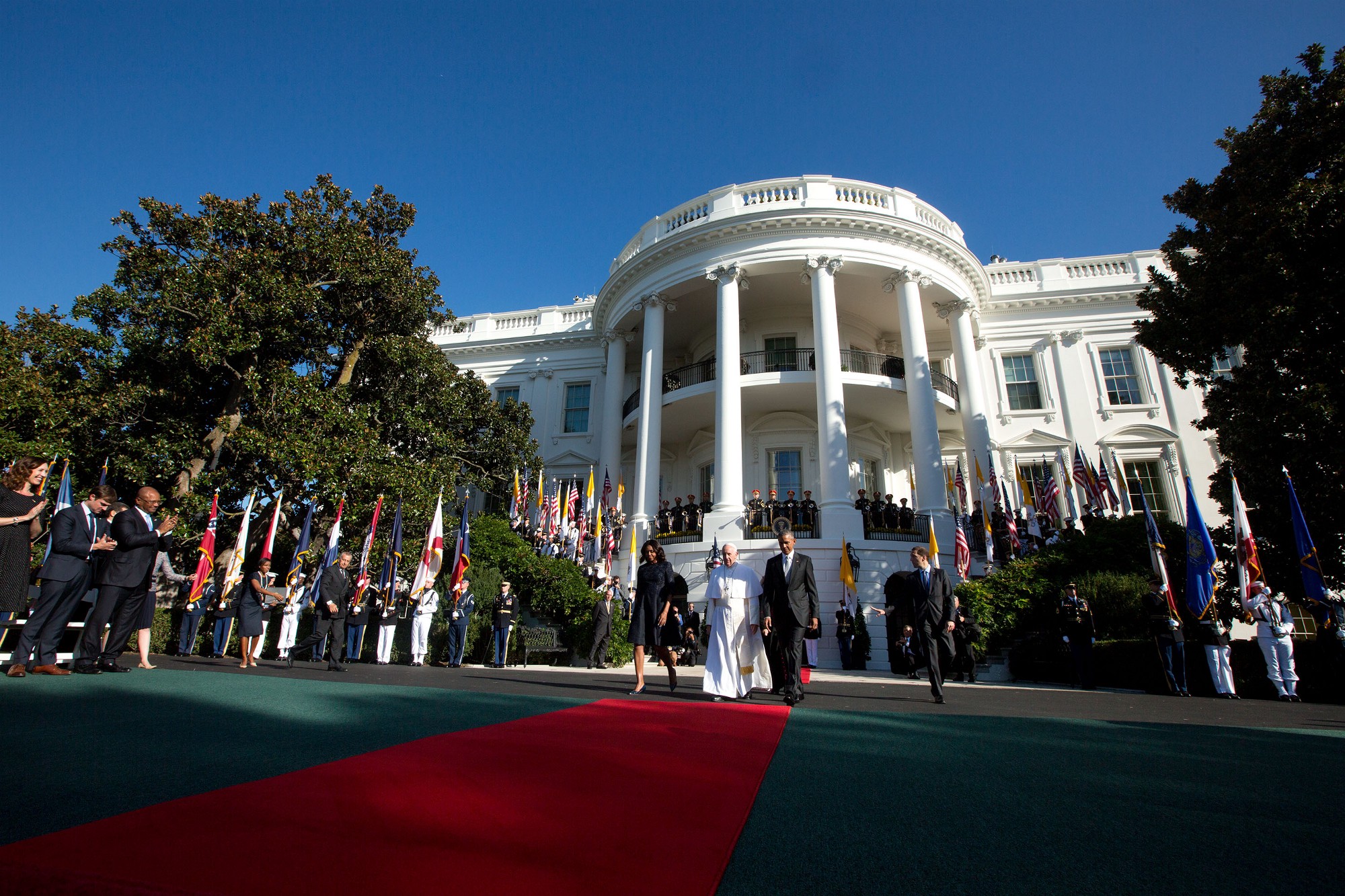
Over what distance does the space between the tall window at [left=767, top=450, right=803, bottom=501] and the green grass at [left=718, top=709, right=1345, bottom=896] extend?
1657 centimetres

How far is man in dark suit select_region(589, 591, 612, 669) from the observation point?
12586 mm

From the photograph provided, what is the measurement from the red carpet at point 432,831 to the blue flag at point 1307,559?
10.2m

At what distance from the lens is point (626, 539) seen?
19.2 metres

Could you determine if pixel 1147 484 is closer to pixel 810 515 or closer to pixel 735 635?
pixel 810 515

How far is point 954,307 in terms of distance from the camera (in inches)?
829

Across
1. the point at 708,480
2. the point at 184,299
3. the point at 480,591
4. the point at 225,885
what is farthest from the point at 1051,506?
the point at 184,299

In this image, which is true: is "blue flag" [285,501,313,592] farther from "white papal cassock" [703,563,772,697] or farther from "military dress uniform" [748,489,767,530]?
"military dress uniform" [748,489,767,530]

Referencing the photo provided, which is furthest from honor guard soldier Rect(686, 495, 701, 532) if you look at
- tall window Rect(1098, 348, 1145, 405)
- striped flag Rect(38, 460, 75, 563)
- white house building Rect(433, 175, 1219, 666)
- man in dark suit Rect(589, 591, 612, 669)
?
tall window Rect(1098, 348, 1145, 405)

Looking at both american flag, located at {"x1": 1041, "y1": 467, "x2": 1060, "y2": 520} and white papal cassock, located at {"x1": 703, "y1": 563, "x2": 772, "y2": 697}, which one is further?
american flag, located at {"x1": 1041, "y1": 467, "x2": 1060, "y2": 520}

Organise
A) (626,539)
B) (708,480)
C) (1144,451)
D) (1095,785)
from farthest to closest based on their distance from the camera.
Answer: (708,480)
(1144,451)
(626,539)
(1095,785)

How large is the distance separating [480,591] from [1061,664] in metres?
11.6

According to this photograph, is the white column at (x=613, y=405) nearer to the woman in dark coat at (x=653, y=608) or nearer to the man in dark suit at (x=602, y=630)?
A: the man in dark suit at (x=602, y=630)

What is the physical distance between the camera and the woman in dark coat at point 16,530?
17.3 feet

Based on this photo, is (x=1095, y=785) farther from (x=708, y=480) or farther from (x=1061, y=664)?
(x=708, y=480)
